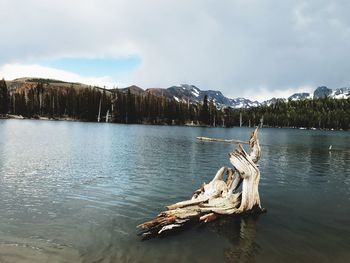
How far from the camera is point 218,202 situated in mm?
20469

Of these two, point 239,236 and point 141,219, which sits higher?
point 141,219

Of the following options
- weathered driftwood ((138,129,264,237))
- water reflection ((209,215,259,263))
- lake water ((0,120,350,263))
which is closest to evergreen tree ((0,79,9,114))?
lake water ((0,120,350,263))

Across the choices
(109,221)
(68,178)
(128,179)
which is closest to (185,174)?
(128,179)

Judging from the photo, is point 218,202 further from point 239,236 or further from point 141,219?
point 141,219

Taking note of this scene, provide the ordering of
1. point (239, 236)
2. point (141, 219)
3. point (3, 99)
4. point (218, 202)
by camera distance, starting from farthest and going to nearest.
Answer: point (3, 99) < point (218, 202) < point (141, 219) < point (239, 236)

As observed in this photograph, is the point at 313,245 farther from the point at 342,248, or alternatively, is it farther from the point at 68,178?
the point at 68,178

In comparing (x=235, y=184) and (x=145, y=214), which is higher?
(x=235, y=184)

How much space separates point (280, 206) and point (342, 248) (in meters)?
7.96

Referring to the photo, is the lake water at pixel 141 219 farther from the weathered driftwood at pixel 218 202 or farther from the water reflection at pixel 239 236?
the weathered driftwood at pixel 218 202

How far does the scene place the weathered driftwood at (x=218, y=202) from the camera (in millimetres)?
17438

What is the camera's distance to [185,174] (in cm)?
3781

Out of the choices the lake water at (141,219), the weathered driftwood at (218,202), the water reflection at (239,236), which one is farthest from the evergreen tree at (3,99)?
the water reflection at (239,236)

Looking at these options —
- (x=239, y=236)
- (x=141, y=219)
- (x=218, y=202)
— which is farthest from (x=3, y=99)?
(x=239, y=236)

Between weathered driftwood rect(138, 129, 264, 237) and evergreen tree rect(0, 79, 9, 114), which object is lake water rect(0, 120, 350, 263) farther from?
evergreen tree rect(0, 79, 9, 114)
